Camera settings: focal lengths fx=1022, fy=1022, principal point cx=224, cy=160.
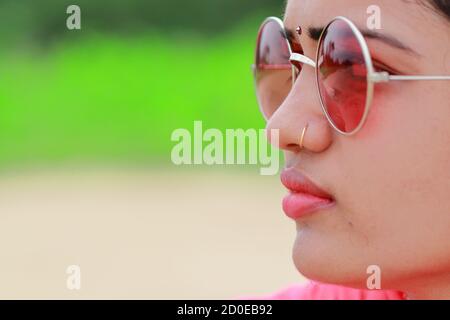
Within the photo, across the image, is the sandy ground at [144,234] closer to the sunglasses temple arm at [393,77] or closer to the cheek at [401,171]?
the cheek at [401,171]

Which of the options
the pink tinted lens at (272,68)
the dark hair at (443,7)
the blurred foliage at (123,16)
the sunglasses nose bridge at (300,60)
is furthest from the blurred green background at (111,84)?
the dark hair at (443,7)

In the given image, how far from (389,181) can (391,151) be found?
53 mm

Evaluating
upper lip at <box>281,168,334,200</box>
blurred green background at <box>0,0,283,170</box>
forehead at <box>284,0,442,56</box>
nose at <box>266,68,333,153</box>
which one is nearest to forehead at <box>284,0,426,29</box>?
forehead at <box>284,0,442,56</box>

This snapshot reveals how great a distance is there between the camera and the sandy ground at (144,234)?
17.3ft

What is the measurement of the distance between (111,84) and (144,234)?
251cm

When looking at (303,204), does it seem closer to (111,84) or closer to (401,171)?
(401,171)

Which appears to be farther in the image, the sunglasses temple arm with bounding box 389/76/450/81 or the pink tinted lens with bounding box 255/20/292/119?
the pink tinted lens with bounding box 255/20/292/119

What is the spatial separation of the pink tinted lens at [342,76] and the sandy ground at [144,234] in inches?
124

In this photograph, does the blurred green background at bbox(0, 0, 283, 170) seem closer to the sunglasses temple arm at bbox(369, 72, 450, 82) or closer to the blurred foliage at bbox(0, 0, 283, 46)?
the blurred foliage at bbox(0, 0, 283, 46)

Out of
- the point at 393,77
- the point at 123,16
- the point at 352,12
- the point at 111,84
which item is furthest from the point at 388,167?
the point at 123,16

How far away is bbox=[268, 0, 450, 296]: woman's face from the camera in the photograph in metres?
1.72

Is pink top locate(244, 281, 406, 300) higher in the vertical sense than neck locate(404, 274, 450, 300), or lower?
higher

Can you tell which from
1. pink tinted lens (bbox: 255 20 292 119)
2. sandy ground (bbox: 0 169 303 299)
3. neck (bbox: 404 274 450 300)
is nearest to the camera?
neck (bbox: 404 274 450 300)

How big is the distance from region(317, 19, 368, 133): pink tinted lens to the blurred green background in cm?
611
